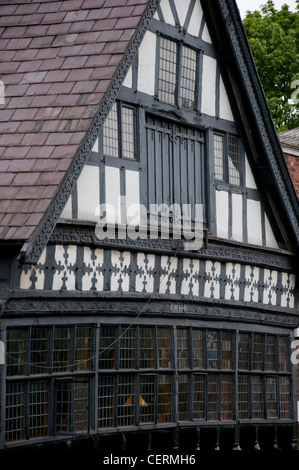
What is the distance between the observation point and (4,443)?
12539 mm

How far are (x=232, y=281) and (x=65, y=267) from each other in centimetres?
370

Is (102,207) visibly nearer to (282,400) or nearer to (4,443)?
(4,443)

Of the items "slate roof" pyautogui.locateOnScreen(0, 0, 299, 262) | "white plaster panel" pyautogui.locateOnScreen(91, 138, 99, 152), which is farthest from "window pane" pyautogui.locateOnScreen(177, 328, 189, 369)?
"slate roof" pyautogui.locateOnScreen(0, 0, 299, 262)

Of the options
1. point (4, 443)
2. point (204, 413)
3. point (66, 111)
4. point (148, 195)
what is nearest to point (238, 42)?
point (148, 195)

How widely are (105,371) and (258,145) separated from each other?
4.75 metres

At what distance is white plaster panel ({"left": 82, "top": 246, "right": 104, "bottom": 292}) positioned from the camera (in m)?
13.8

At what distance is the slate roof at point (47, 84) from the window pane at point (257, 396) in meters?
5.63

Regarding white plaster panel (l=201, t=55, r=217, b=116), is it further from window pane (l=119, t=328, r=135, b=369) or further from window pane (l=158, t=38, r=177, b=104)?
window pane (l=119, t=328, r=135, b=369)

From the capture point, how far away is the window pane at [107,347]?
1414 centimetres

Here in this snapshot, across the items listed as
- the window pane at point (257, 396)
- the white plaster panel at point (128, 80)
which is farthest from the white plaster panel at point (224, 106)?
the window pane at point (257, 396)

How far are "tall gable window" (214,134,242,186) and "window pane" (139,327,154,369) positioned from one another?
2.82 metres

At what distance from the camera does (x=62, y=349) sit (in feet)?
44.6

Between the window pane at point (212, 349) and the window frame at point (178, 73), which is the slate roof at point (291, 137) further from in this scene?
the window pane at point (212, 349)

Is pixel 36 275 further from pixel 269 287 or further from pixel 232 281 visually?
pixel 269 287
